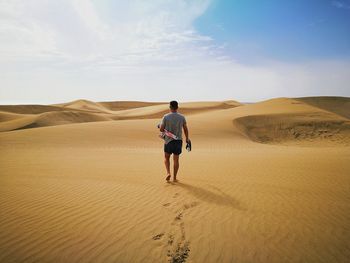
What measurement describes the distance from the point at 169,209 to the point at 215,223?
3.09ft

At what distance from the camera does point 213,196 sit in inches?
199

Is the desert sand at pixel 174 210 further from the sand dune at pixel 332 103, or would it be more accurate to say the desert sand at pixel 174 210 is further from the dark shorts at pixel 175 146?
the sand dune at pixel 332 103

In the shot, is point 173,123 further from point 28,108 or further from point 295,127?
point 28,108

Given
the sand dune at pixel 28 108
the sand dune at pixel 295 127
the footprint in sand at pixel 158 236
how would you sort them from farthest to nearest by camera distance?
the sand dune at pixel 28 108 → the sand dune at pixel 295 127 → the footprint in sand at pixel 158 236

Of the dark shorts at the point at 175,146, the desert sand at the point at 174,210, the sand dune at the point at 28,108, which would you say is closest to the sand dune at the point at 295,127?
the desert sand at the point at 174,210

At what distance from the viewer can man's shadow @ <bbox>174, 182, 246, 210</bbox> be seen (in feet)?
15.2

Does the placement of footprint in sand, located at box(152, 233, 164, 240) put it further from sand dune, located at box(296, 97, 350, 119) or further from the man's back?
sand dune, located at box(296, 97, 350, 119)

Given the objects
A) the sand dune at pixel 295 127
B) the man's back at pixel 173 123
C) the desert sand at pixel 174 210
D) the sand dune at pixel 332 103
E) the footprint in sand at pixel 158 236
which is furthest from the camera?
the sand dune at pixel 332 103

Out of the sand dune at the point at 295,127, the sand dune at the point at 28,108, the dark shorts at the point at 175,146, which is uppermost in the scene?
the sand dune at the point at 28,108

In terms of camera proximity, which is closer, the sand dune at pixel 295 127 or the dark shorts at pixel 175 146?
the dark shorts at pixel 175 146

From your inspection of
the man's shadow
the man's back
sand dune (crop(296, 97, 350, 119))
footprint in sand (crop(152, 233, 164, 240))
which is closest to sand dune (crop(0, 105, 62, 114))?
sand dune (crop(296, 97, 350, 119))

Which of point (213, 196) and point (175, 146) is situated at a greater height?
point (175, 146)

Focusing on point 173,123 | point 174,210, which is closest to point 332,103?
point 173,123

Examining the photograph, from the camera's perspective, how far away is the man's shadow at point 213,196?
4622 mm
